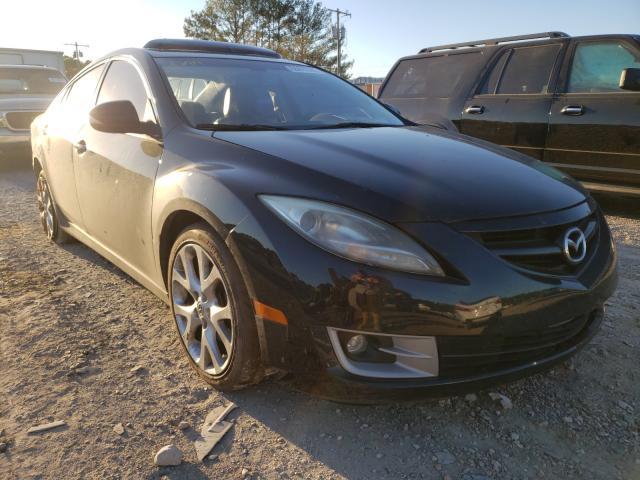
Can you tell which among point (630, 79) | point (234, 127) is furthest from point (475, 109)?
point (234, 127)

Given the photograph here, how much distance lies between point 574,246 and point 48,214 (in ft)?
13.0

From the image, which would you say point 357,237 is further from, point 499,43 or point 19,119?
point 19,119

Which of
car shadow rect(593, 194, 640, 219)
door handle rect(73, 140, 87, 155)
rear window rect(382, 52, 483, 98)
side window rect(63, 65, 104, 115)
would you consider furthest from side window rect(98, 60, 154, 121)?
car shadow rect(593, 194, 640, 219)

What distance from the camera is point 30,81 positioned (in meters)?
9.15

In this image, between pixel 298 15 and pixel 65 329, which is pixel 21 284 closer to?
pixel 65 329

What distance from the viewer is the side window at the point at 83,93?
3.31 metres

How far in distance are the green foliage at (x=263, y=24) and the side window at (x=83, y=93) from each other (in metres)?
25.6

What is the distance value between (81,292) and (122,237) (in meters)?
0.72

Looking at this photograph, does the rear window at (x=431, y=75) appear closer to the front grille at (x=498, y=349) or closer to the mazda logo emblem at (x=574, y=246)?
the mazda logo emblem at (x=574, y=246)

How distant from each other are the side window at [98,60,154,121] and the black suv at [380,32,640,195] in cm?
360

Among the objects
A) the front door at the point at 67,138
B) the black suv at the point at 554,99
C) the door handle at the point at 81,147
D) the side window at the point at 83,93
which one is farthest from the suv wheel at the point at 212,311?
the black suv at the point at 554,99

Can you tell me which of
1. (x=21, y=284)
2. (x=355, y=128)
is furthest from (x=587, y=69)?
(x=21, y=284)

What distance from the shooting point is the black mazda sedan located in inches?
64.5

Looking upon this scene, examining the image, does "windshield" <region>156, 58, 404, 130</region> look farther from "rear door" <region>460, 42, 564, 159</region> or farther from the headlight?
"rear door" <region>460, 42, 564, 159</region>
